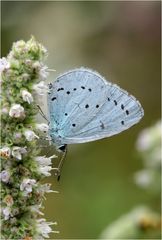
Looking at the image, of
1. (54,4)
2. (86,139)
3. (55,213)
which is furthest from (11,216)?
(54,4)

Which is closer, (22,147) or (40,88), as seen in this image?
(22,147)

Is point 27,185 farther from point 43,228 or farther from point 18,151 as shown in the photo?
point 43,228

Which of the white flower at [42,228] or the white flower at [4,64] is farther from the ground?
the white flower at [4,64]

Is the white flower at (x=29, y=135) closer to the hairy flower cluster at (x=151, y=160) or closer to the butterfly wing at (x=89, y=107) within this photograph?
the butterfly wing at (x=89, y=107)

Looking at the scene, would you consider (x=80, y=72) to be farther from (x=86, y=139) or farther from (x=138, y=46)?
(x=138, y=46)

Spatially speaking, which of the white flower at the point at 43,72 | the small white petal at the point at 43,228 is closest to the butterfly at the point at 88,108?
the white flower at the point at 43,72

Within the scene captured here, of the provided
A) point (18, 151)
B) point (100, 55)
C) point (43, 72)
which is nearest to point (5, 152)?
point (18, 151)

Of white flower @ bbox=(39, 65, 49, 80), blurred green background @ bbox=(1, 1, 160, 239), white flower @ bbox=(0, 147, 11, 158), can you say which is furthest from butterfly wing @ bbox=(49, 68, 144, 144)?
blurred green background @ bbox=(1, 1, 160, 239)
